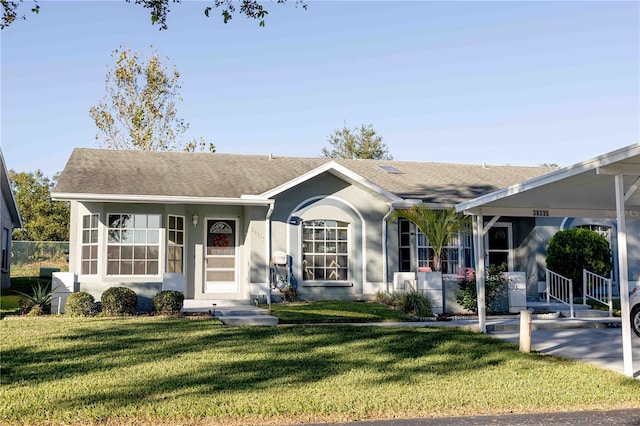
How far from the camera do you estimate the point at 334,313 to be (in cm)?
1543

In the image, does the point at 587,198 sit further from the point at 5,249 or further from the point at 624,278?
the point at 5,249

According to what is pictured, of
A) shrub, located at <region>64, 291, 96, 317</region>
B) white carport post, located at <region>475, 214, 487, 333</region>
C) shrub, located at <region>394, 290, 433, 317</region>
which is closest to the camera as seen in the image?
white carport post, located at <region>475, 214, 487, 333</region>

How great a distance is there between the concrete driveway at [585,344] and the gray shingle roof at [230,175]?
20.9ft

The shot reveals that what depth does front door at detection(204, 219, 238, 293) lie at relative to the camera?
1881cm

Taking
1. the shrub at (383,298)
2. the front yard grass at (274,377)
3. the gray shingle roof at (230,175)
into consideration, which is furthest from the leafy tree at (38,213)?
the front yard grass at (274,377)

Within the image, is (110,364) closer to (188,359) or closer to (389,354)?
(188,359)

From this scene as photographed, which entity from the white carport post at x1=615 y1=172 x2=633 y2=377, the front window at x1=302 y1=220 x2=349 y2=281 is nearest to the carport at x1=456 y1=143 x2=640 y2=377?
the white carport post at x1=615 y1=172 x2=633 y2=377

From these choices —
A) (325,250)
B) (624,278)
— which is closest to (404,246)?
(325,250)

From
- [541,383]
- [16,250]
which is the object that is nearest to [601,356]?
[541,383]

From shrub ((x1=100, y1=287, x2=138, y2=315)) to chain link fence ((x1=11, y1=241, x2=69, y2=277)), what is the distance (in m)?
17.8

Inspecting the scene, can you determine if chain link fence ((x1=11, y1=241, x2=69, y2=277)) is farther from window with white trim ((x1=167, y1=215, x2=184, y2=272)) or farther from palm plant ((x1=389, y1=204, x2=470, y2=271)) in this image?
palm plant ((x1=389, y1=204, x2=470, y2=271))

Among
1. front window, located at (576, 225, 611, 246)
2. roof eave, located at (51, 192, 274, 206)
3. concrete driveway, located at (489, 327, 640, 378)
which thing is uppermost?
roof eave, located at (51, 192, 274, 206)

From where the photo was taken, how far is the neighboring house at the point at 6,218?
79.4 ft

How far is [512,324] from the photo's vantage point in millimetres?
14266
